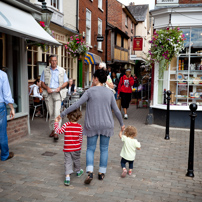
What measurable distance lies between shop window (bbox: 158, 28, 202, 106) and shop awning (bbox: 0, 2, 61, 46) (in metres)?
4.19

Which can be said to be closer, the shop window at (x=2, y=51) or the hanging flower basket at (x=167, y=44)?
the shop window at (x=2, y=51)

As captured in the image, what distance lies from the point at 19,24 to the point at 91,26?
13.0 metres

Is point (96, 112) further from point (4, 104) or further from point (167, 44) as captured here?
point (167, 44)

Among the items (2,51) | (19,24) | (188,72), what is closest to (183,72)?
(188,72)

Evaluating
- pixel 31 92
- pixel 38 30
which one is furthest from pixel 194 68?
pixel 31 92

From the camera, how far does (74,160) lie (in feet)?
13.1

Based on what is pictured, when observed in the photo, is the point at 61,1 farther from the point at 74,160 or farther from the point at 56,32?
the point at 74,160

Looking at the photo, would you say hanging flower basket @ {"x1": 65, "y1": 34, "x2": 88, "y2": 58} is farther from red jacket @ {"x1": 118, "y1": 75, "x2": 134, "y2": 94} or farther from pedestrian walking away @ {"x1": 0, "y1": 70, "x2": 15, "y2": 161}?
pedestrian walking away @ {"x1": 0, "y1": 70, "x2": 15, "y2": 161}

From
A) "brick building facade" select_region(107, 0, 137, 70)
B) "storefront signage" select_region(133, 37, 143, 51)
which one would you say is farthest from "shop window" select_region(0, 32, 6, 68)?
"brick building facade" select_region(107, 0, 137, 70)

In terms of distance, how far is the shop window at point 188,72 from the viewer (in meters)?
8.24

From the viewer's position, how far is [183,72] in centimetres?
840

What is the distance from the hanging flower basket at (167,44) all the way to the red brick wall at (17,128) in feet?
14.2

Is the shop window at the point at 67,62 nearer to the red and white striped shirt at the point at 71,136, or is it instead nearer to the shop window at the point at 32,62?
the shop window at the point at 32,62

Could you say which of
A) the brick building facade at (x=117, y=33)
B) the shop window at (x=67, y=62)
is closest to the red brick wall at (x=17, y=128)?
the shop window at (x=67, y=62)
